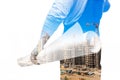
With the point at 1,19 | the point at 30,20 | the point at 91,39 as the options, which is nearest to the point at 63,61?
the point at 91,39

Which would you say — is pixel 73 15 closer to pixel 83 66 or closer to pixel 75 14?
pixel 75 14

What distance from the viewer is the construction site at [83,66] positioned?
138cm

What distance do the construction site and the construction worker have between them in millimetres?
94

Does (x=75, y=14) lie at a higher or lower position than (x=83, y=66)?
higher

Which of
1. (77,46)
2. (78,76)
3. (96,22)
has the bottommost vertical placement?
(78,76)

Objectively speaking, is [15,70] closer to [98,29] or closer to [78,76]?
[78,76]

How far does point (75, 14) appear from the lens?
137 cm

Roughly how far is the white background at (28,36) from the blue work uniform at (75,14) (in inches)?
2.2

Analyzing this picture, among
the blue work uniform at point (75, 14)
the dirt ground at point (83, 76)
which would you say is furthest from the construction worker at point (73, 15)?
the dirt ground at point (83, 76)

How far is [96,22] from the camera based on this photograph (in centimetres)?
137

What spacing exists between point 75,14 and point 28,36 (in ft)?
0.89

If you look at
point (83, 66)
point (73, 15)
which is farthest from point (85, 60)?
point (73, 15)

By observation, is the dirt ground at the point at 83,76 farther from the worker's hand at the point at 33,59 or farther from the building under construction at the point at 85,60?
the worker's hand at the point at 33,59

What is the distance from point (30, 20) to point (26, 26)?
0.03 m
